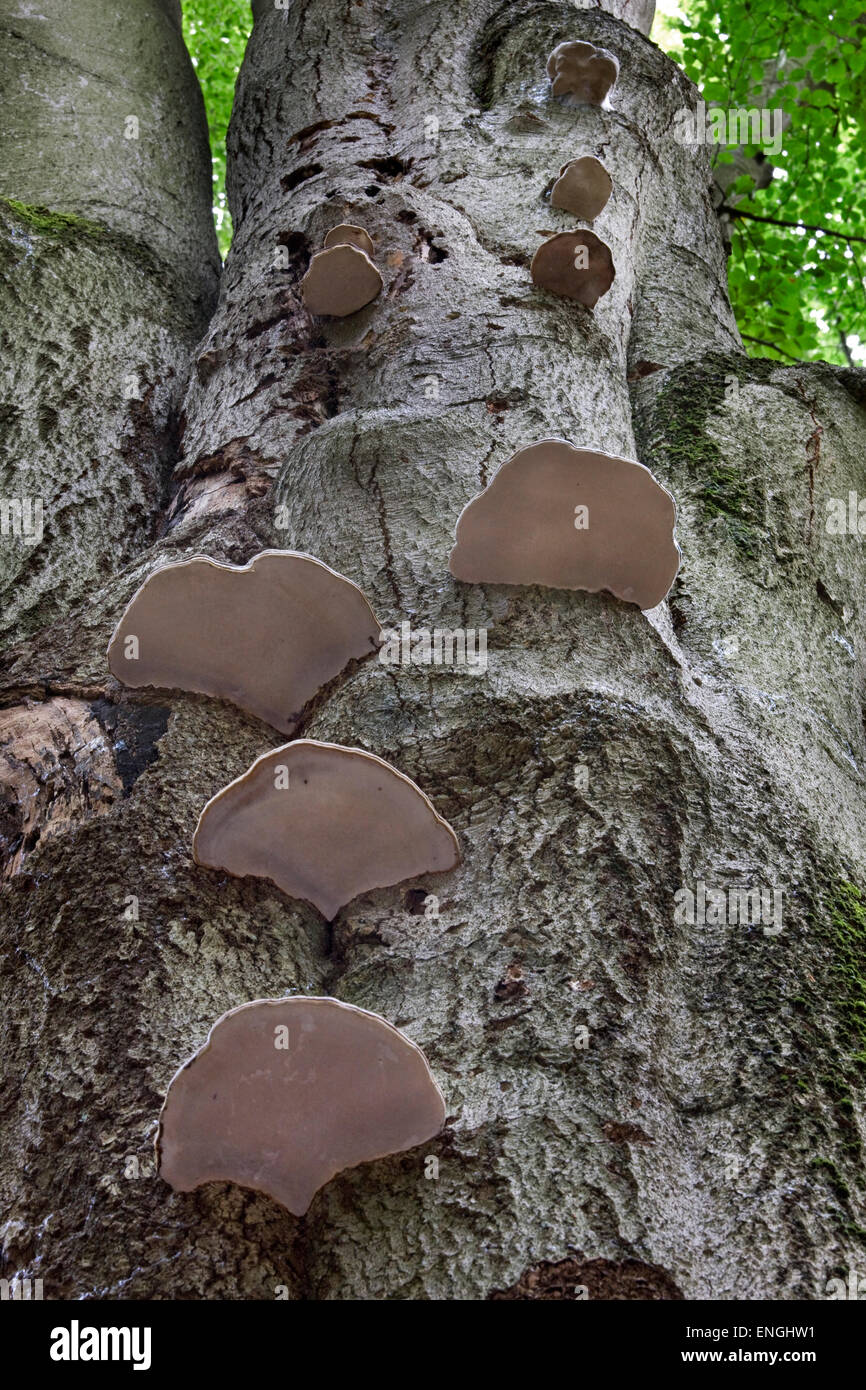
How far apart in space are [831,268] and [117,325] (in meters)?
6.86

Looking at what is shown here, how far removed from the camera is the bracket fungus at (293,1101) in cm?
168

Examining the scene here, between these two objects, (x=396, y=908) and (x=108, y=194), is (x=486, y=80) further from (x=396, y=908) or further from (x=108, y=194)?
(x=396, y=908)

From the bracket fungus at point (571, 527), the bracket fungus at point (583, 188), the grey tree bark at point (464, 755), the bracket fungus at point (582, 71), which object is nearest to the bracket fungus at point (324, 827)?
the grey tree bark at point (464, 755)

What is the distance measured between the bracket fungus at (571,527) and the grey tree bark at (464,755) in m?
0.07

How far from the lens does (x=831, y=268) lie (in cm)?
927

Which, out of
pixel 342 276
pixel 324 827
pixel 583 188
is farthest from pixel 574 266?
pixel 324 827

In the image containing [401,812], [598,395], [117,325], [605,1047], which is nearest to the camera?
[605,1047]

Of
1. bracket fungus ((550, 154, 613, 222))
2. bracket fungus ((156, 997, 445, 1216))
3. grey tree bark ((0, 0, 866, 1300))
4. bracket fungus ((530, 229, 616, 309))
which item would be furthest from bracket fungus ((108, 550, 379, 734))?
bracket fungus ((550, 154, 613, 222))

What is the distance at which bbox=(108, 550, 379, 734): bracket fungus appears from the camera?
2406 millimetres

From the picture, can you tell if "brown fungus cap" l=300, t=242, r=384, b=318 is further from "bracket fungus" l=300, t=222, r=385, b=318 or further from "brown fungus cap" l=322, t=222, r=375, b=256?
"brown fungus cap" l=322, t=222, r=375, b=256

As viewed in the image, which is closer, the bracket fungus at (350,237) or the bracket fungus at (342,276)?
the bracket fungus at (342,276)

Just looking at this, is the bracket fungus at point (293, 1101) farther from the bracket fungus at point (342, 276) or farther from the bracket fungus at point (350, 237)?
the bracket fungus at point (350, 237)

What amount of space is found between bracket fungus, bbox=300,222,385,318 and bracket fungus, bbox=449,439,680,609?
1324mm
